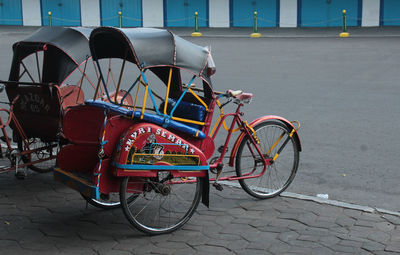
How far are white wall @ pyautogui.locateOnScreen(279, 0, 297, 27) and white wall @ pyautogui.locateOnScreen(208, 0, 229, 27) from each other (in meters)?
3.04

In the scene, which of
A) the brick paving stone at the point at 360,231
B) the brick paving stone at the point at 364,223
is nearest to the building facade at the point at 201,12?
the brick paving stone at the point at 364,223

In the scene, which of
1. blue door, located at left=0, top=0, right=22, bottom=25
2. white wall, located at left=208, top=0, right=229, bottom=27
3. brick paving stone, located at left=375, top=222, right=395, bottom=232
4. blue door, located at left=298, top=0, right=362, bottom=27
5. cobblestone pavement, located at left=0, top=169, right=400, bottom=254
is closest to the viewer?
cobblestone pavement, located at left=0, top=169, right=400, bottom=254

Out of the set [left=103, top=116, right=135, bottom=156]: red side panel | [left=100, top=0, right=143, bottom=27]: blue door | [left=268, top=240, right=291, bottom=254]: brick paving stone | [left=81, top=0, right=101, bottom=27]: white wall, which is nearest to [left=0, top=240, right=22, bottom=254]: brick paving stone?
[left=103, top=116, right=135, bottom=156]: red side panel

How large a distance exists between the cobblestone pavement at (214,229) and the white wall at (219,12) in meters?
27.0

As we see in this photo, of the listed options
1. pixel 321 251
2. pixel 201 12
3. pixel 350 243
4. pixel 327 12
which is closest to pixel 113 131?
pixel 321 251

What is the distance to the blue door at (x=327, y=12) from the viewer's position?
2984 centimetres

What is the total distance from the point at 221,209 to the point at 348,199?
1.34 m

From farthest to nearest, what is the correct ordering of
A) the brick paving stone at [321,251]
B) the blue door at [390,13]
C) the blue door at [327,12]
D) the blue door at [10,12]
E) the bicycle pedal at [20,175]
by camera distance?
the blue door at [10,12], the blue door at [327,12], the blue door at [390,13], the bicycle pedal at [20,175], the brick paving stone at [321,251]

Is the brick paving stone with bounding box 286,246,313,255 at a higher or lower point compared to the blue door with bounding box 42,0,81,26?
lower

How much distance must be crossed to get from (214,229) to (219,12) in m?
28.0

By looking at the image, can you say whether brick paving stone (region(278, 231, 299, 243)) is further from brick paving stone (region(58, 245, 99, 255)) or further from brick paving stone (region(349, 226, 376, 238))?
brick paving stone (region(58, 245, 99, 255))

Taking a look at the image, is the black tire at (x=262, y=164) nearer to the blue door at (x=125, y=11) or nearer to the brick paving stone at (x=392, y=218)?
the brick paving stone at (x=392, y=218)

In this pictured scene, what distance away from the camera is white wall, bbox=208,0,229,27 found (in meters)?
32.0

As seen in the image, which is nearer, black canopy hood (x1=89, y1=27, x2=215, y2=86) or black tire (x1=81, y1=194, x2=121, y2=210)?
black canopy hood (x1=89, y1=27, x2=215, y2=86)
